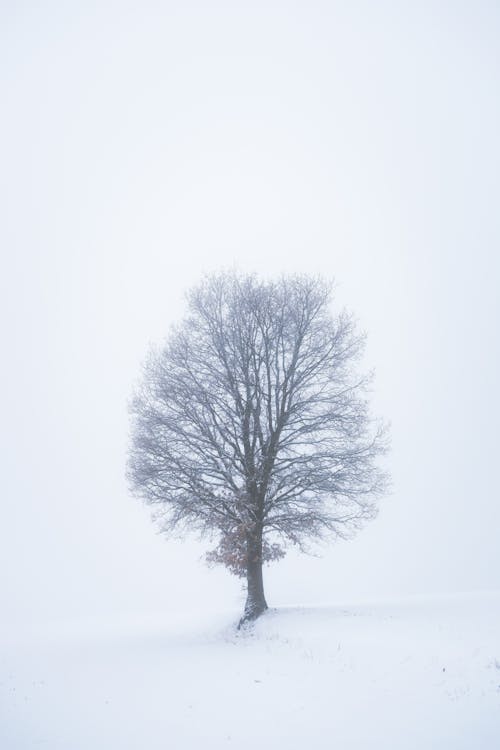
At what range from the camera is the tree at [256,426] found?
16.9 metres

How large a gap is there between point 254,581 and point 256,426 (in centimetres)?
600

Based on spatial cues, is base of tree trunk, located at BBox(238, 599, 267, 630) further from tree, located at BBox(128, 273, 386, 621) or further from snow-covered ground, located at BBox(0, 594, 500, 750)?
snow-covered ground, located at BBox(0, 594, 500, 750)

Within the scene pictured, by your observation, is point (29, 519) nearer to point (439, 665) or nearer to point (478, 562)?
point (478, 562)

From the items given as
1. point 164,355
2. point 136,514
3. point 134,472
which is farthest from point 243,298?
point 136,514

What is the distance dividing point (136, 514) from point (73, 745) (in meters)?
64.3

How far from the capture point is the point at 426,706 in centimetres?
776

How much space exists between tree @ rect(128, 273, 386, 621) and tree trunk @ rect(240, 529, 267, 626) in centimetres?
4

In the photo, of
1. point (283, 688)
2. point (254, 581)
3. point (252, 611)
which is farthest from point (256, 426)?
point (283, 688)

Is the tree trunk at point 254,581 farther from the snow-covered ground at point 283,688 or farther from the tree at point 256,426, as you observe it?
the snow-covered ground at point 283,688

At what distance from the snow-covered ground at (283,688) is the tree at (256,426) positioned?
3.46 metres

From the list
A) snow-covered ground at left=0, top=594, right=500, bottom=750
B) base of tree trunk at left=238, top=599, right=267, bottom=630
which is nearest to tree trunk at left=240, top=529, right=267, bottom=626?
base of tree trunk at left=238, top=599, right=267, bottom=630

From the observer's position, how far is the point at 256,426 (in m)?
17.8

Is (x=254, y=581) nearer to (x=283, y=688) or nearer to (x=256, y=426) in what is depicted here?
(x=256, y=426)

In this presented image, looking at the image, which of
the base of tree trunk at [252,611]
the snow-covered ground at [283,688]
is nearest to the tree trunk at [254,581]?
the base of tree trunk at [252,611]
